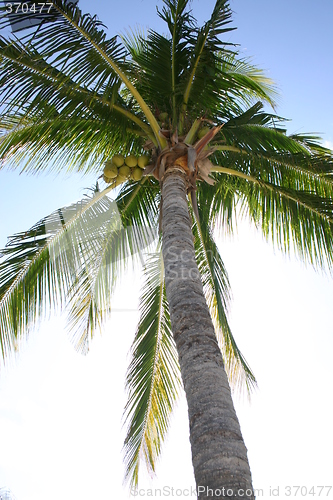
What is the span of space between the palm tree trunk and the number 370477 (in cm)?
245

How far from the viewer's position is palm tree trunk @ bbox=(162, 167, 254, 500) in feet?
6.68

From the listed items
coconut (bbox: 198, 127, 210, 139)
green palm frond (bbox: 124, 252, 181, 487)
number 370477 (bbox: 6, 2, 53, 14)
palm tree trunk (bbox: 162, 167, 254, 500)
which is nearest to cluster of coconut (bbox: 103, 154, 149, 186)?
coconut (bbox: 198, 127, 210, 139)

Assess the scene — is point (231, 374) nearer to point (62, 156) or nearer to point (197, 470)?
point (62, 156)

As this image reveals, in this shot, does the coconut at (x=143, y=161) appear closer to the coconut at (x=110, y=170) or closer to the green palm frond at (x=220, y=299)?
the coconut at (x=110, y=170)

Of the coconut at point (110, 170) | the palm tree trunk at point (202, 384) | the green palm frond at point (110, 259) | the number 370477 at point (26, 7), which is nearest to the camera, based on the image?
the palm tree trunk at point (202, 384)

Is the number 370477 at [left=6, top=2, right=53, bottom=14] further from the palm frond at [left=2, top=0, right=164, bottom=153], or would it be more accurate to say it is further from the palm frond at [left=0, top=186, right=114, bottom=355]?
the palm frond at [left=0, top=186, right=114, bottom=355]

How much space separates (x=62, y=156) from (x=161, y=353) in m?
2.98

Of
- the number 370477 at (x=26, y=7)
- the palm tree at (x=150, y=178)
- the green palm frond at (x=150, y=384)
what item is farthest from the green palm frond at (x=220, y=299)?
the number 370477 at (x=26, y=7)

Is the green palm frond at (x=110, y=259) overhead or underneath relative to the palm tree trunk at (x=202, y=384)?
overhead

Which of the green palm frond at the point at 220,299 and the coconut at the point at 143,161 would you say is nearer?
the coconut at the point at 143,161

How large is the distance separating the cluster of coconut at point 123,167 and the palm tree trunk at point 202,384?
1.20 m

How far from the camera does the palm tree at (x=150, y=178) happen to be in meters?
4.48

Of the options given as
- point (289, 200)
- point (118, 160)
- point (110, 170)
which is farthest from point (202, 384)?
point (289, 200)

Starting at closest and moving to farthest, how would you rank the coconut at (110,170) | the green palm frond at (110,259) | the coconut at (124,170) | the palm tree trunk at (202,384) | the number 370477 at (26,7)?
the palm tree trunk at (202,384) < the number 370477 at (26,7) < the coconut at (110,170) < the coconut at (124,170) < the green palm frond at (110,259)
